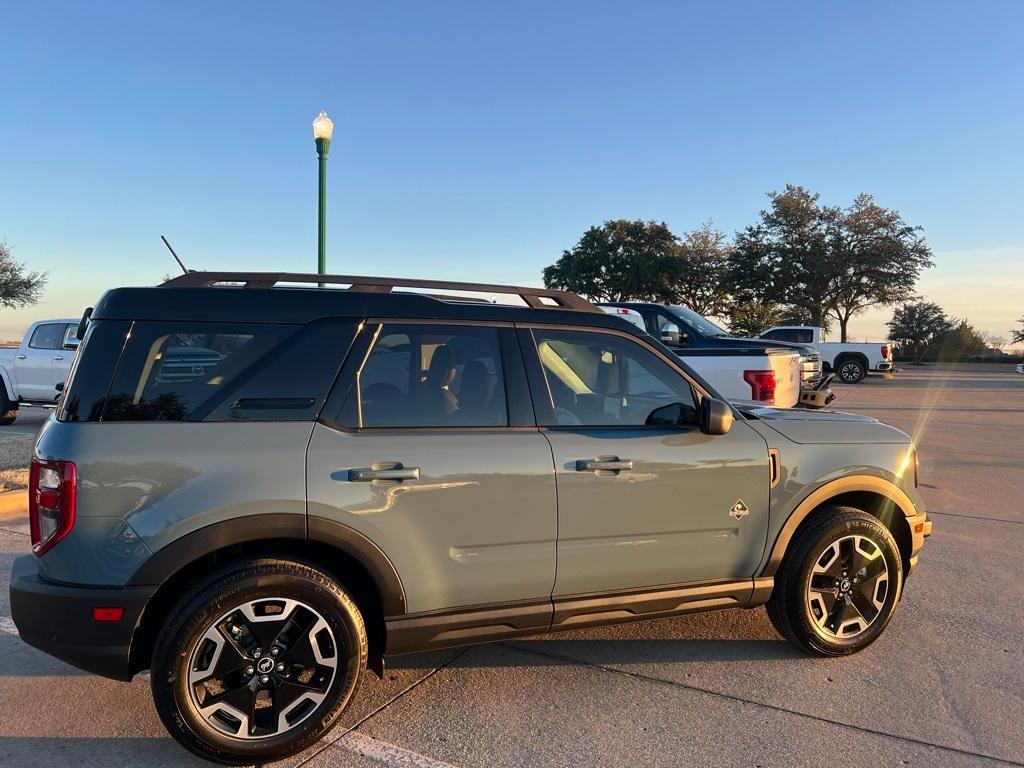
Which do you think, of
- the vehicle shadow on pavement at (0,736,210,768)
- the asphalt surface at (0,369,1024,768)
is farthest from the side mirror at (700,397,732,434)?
the vehicle shadow on pavement at (0,736,210,768)

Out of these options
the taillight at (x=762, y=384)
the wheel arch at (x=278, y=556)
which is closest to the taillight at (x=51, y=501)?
the wheel arch at (x=278, y=556)

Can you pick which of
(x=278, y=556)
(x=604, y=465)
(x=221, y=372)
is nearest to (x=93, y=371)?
(x=221, y=372)

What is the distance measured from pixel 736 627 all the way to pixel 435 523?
221cm

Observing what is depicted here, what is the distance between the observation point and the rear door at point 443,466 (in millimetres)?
2914

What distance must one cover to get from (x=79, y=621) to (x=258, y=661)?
66cm

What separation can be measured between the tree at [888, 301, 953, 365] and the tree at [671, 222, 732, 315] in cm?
1280

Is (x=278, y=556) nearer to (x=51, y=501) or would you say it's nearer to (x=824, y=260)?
(x=51, y=501)

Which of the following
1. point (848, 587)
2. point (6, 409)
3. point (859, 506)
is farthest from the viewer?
point (6, 409)

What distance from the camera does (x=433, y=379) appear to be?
3246 mm

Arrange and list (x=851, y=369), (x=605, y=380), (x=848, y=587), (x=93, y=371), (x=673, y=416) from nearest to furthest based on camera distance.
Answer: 1. (x=93, y=371)
2. (x=673, y=416)
3. (x=605, y=380)
4. (x=848, y=587)
5. (x=851, y=369)

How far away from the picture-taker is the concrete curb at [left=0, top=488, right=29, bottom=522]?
6.43 metres

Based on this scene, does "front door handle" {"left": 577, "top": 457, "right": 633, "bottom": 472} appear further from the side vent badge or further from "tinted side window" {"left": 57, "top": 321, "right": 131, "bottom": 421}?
"tinted side window" {"left": 57, "top": 321, "right": 131, "bottom": 421}

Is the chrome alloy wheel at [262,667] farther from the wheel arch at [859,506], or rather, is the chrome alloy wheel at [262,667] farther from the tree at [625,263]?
the tree at [625,263]

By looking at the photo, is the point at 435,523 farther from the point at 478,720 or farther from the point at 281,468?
the point at 478,720
